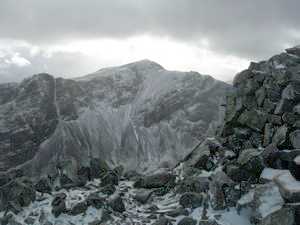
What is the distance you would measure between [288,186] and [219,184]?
735 cm

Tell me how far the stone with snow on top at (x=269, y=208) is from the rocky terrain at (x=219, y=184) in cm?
6

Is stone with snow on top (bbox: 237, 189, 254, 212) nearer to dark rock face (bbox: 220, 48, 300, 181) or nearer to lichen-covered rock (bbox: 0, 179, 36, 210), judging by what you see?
dark rock face (bbox: 220, 48, 300, 181)

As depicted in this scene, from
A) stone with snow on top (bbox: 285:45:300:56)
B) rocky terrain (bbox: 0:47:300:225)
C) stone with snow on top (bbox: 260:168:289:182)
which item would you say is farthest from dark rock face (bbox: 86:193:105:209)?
stone with snow on top (bbox: 285:45:300:56)

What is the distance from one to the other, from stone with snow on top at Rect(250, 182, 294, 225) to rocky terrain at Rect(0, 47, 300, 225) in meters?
0.06

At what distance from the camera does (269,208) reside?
30281 millimetres

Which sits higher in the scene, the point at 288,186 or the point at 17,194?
the point at 288,186

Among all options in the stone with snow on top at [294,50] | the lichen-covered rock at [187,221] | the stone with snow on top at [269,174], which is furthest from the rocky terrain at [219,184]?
the stone with snow on top at [294,50]

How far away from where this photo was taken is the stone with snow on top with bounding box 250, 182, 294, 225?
2752 centimetres

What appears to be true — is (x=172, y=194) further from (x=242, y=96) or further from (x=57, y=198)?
(x=242, y=96)

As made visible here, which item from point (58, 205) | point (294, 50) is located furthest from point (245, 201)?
point (294, 50)

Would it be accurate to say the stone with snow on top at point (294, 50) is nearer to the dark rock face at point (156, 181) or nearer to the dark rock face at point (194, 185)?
the dark rock face at point (156, 181)

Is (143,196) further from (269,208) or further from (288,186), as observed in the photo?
(288,186)

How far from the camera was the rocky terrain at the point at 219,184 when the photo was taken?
105 feet

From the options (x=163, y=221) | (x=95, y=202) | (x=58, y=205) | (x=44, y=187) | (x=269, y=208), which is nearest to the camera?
(x=269, y=208)
